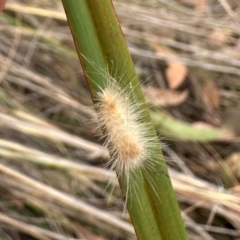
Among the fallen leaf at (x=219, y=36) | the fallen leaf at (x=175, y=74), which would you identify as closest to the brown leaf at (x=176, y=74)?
the fallen leaf at (x=175, y=74)

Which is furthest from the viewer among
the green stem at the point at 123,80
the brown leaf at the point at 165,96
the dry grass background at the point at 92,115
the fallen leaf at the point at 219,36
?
the fallen leaf at the point at 219,36

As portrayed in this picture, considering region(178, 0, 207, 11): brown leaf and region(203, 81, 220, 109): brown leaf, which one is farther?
region(178, 0, 207, 11): brown leaf

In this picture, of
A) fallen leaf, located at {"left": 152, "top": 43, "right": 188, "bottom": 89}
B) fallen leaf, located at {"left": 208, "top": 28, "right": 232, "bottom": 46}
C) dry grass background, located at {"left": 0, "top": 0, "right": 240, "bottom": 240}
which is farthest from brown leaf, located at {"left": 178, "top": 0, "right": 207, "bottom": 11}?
fallen leaf, located at {"left": 152, "top": 43, "right": 188, "bottom": 89}

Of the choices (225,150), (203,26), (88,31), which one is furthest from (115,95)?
(203,26)

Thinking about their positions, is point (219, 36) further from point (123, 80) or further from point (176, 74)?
point (123, 80)

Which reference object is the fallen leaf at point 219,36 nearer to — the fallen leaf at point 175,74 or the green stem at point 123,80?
the fallen leaf at point 175,74

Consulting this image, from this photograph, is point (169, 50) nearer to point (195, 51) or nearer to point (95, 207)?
point (195, 51)

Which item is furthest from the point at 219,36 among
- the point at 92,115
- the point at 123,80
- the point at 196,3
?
the point at 123,80

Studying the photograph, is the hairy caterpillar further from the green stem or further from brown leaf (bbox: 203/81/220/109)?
brown leaf (bbox: 203/81/220/109)
